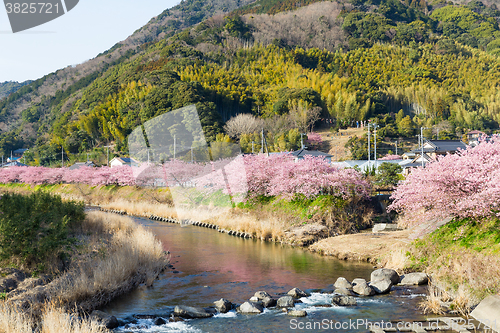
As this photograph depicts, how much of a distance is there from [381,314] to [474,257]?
3.32 meters

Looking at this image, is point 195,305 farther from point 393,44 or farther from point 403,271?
point 393,44

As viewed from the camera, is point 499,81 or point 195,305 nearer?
point 195,305

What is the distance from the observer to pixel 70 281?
414 inches

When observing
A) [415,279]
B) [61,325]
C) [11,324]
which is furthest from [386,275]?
[11,324]

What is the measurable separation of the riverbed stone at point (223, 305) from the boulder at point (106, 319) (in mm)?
2654

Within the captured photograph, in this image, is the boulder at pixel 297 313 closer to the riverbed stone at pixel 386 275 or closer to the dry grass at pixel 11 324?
the riverbed stone at pixel 386 275

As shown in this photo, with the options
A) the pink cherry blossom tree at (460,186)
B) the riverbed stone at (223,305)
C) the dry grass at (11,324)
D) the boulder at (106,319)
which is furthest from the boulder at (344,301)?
the dry grass at (11,324)

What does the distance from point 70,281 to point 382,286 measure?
Result: 29.4 ft

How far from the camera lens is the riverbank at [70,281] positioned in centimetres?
803

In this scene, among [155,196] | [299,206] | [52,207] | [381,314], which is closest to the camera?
[381,314]

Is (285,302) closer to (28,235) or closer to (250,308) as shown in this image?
(250,308)

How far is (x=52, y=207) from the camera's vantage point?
16891 millimetres

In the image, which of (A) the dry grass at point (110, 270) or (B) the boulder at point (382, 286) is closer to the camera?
(A) the dry grass at point (110, 270)

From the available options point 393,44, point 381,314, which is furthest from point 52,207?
point 393,44
